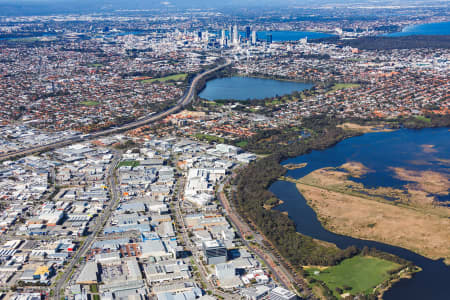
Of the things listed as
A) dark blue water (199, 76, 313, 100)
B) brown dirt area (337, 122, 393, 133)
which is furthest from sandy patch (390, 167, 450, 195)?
dark blue water (199, 76, 313, 100)

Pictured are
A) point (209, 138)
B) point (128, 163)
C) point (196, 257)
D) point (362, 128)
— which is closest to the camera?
point (196, 257)

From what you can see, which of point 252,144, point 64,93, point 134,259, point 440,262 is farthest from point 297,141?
point 64,93

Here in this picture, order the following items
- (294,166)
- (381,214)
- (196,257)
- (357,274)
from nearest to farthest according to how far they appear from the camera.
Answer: (357,274) → (196,257) → (381,214) → (294,166)

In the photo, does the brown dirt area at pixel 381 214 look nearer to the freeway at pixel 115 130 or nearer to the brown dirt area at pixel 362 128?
the brown dirt area at pixel 362 128

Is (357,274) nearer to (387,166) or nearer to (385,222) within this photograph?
(385,222)

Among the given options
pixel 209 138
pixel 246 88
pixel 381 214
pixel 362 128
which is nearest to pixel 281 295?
pixel 381 214

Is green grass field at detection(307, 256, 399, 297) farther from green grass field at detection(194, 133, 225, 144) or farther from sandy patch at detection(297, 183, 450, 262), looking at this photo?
green grass field at detection(194, 133, 225, 144)
